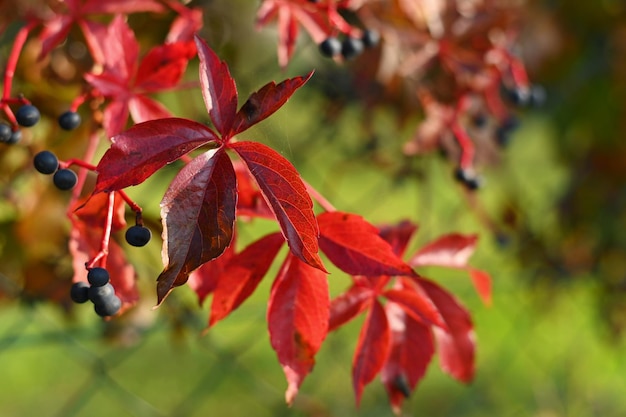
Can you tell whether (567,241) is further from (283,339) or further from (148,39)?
(283,339)

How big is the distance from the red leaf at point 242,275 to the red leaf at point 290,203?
182 millimetres

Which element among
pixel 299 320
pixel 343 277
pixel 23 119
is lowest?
pixel 343 277

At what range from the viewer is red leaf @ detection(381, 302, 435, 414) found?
934 mm

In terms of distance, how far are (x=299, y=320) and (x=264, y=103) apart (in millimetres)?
248

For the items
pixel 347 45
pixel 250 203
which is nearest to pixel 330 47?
pixel 347 45

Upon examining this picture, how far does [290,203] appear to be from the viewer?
2.04 ft

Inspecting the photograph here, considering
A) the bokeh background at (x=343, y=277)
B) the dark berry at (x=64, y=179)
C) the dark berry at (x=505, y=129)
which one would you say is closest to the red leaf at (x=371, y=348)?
the bokeh background at (x=343, y=277)

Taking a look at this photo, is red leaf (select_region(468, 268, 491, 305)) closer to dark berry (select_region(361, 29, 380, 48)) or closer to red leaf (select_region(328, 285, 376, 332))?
red leaf (select_region(328, 285, 376, 332))

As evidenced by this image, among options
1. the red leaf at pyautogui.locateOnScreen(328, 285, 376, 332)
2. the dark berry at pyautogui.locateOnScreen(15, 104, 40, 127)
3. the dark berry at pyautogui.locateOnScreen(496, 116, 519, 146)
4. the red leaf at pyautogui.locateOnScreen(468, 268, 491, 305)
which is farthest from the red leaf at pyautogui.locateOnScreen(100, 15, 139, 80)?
the dark berry at pyautogui.locateOnScreen(496, 116, 519, 146)

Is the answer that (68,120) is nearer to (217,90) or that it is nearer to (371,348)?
(217,90)

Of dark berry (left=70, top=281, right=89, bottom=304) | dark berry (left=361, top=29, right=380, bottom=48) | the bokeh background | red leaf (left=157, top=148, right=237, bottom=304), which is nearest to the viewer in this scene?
red leaf (left=157, top=148, right=237, bottom=304)

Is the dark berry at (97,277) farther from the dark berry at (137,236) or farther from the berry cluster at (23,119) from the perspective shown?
the berry cluster at (23,119)

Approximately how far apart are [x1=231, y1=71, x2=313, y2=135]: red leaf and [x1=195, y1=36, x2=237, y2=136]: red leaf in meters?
0.01

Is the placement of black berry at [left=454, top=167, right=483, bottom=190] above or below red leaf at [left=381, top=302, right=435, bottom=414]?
below
